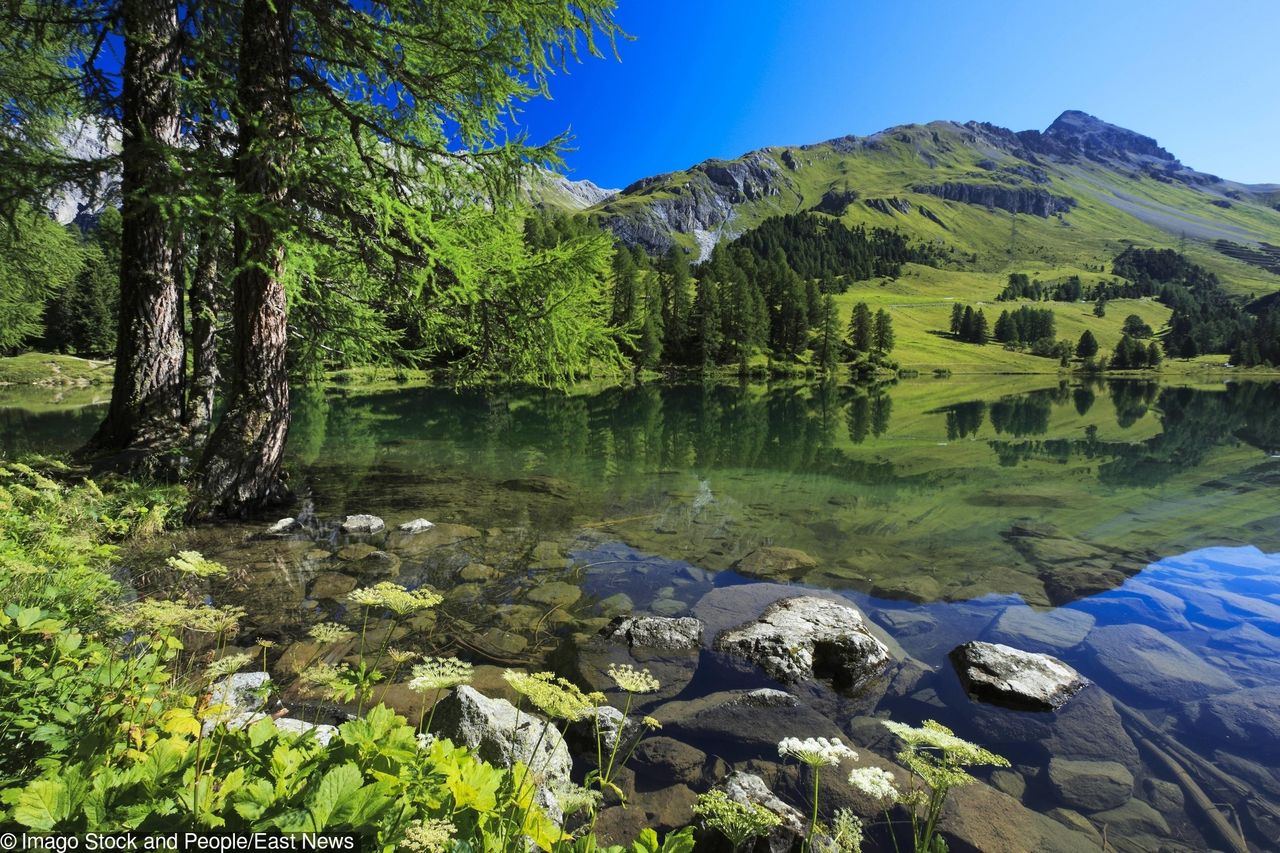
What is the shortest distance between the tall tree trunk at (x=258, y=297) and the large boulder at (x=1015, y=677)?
10.9 meters

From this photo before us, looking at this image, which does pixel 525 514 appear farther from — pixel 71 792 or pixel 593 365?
pixel 71 792

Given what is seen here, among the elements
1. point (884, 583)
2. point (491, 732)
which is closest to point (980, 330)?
point (884, 583)

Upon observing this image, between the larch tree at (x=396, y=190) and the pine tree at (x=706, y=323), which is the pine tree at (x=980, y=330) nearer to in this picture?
the pine tree at (x=706, y=323)

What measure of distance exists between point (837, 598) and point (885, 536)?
4.43 m

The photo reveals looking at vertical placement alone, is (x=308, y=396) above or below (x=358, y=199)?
below

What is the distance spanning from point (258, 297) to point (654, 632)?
325 inches

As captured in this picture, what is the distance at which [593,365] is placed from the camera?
11.7 m

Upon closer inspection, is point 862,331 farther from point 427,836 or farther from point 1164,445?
point 427,836

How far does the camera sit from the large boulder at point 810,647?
743cm

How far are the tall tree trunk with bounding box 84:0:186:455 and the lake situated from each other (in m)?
3.21

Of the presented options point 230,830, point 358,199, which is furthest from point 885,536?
point 230,830

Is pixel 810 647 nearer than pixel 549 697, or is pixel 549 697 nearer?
pixel 549 697

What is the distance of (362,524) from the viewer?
10.6 metres

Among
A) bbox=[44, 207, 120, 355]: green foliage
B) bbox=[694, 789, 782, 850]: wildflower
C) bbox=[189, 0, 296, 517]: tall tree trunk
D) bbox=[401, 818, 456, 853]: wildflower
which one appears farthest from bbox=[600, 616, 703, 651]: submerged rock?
bbox=[44, 207, 120, 355]: green foliage
